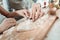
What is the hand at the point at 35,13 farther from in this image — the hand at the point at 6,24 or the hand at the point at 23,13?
the hand at the point at 6,24

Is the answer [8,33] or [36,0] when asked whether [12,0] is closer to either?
[36,0]

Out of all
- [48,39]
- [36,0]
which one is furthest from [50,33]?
[36,0]

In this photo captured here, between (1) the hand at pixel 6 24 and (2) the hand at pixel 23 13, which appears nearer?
(1) the hand at pixel 6 24

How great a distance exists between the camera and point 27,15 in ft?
3.70

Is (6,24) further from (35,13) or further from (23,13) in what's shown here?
(35,13)

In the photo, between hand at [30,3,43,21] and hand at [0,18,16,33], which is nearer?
hand at [0,18,16,33]

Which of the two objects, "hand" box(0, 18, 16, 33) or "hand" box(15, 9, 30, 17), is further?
"hand" box(15, 9, 30, 17)

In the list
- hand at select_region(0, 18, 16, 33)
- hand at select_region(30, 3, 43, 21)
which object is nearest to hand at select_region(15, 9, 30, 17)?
hand at select_region(30, 3, 43, 21)

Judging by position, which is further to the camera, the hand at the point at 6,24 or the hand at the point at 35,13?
the hand at the point at 35,13

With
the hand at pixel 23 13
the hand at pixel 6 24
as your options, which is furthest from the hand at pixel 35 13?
the hand at pixel 6 24

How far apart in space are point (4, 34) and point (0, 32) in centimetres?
5

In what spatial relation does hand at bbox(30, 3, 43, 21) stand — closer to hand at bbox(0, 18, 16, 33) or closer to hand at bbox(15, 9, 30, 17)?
hand at bbox(15, 9, 30, 17)

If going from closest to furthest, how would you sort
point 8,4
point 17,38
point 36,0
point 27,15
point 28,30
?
point 17,38 < point 28,30 < point 27,15 < point 8,4 < point 36,0

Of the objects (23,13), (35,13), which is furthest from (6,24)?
(35,13)
